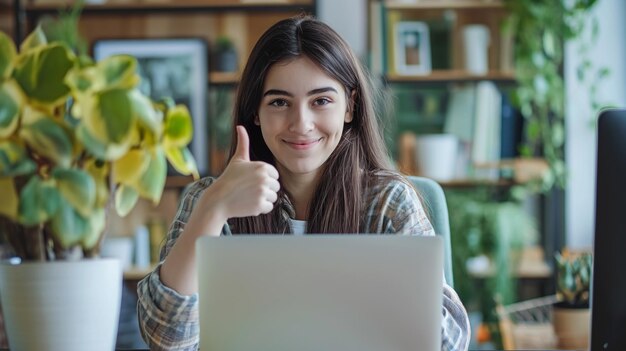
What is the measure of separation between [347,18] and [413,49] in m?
0.31

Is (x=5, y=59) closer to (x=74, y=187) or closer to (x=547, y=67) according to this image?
(x=74, y=187)

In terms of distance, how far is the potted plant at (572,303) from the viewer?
2383mm

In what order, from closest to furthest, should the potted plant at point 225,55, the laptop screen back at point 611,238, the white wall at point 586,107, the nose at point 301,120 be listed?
the laptop screen back at point 611,238 < the nose at point 301,120 < the white wall at point 586,107 < the potted plant at point 225,55

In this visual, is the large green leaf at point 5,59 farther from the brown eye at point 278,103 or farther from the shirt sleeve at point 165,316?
the brown eye at point 278,103

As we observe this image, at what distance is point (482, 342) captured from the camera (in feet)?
11.5

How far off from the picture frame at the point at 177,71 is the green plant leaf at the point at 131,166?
8.63 ft

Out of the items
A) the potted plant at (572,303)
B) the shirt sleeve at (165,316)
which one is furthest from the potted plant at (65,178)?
the potted plant at (572,303)

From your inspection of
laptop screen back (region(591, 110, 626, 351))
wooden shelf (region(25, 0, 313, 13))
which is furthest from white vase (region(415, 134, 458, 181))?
laptop screen back (region(591, 110, 626, 351))

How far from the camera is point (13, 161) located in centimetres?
104

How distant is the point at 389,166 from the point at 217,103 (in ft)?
6.42

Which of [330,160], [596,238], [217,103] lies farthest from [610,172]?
[217,103]

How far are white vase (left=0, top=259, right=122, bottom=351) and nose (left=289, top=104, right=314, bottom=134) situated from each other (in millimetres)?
640

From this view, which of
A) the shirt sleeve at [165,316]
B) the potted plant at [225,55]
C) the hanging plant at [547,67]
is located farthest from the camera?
Result: the potted plant at [225,55]

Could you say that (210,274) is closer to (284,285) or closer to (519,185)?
(284,285)
